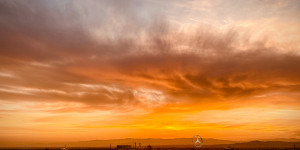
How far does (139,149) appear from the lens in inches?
5064

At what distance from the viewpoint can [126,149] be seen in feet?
384

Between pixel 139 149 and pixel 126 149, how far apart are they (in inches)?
518

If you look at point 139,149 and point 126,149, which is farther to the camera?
point 139,149
